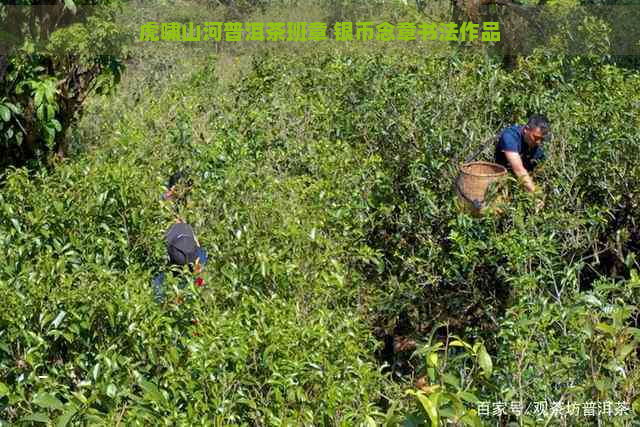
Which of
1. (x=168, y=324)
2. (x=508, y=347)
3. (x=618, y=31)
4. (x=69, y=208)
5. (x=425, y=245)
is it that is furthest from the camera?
(x=618, y=31)

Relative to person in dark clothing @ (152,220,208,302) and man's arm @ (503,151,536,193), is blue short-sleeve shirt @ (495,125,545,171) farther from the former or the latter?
person in dark clothing @ (152,220,208,302)

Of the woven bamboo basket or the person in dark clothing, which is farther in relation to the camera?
the woven bamboo basket

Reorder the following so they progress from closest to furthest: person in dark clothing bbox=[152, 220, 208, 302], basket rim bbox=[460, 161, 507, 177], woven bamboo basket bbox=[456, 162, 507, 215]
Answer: person in dark clothing bbox=[152, 220, 208, 302], woven bamboo basket bbox=[456, 162, 507, 215], basket rim bbox=[460, 161, 507, 177]

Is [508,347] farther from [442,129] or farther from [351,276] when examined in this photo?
[442,129]

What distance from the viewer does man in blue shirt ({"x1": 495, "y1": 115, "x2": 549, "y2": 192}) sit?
4.61 metres

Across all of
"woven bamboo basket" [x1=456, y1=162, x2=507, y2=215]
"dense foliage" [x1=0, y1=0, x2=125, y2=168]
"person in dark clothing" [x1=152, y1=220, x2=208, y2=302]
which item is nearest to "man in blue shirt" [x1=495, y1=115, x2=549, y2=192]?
"woven bamboo basket" [x1=456, y1=162, x2=507, y2=215]

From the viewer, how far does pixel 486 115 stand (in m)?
5.21

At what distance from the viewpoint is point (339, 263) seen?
3.48m

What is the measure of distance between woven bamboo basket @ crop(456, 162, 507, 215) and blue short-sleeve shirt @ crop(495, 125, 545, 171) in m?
0.18

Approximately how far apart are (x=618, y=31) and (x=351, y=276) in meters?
7.00

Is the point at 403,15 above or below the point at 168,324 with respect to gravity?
below

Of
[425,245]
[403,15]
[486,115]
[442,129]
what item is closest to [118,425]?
[425,245]

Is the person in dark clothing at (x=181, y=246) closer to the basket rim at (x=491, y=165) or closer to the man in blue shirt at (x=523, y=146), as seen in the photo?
the basket rim at (x=491, y=165)

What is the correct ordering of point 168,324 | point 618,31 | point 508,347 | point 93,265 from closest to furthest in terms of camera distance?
point 508,347
point 168,324
point 93,265
point 618,31
